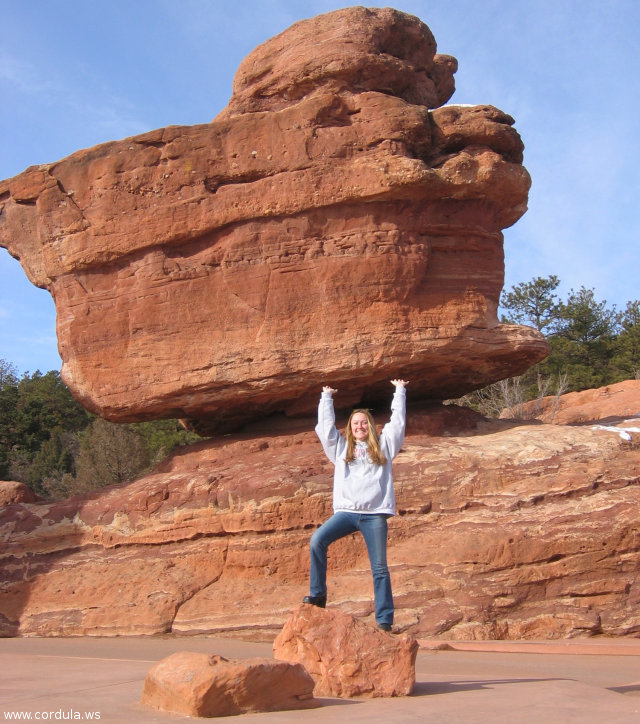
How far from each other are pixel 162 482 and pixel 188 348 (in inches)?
78.8

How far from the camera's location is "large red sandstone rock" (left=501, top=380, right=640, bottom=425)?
762 inches

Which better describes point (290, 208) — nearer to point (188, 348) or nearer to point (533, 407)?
point (188, 348)

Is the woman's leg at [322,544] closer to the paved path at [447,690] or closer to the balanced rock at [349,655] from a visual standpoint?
the balanced rock at [349,655]

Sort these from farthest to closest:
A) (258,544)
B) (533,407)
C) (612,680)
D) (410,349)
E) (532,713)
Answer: (533,407) → (410,349) → (258,544) → (612,680) → (532,713)

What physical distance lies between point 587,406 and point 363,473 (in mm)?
17442

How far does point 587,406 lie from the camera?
851 inches

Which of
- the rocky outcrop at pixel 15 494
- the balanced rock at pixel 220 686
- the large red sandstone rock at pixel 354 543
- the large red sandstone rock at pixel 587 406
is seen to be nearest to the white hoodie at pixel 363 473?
the balanced rock at pixel 220 686

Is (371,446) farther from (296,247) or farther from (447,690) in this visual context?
(296,247)

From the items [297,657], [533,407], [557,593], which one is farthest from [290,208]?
[533,407]

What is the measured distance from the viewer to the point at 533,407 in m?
25.2

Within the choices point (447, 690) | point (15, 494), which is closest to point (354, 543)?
point (447, 690)

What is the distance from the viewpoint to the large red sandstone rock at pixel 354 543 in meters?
9.07

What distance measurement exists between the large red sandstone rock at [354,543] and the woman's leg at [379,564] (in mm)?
3441

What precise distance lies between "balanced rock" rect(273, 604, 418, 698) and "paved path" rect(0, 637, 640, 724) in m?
0.14
